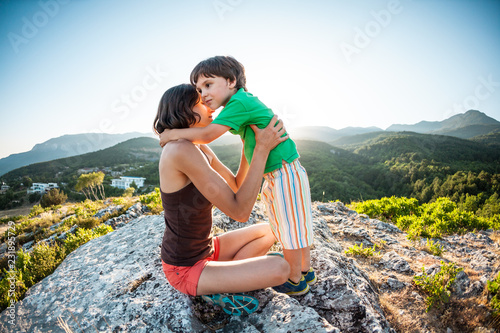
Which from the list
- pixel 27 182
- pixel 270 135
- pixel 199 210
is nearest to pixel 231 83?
pixel 270 135

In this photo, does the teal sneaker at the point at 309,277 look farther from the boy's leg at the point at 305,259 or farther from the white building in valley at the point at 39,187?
the white building in valley at the point at 39,187

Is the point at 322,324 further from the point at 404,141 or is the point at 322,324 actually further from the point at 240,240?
the point at 404,141

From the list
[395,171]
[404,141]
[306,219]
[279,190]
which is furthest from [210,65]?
[404,141]

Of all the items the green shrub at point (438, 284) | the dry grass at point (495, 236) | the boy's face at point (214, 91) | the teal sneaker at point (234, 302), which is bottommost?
the dry grass at point (495, 236)

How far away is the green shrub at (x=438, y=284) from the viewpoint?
2.50 metres

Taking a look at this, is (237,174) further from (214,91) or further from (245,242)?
(214,91)

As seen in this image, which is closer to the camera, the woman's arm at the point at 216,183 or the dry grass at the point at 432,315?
the woman's arm at the point at 216,183

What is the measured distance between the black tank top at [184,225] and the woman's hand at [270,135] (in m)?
0.69

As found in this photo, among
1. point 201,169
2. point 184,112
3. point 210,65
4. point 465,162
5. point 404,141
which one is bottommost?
point 465,162

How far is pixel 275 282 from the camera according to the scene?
1.79 m

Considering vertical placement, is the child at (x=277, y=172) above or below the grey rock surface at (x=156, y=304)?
above

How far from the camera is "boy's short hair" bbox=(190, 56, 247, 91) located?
222 cm

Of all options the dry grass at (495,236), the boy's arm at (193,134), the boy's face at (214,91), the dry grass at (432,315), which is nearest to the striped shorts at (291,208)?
the boy's arm at (193,134)

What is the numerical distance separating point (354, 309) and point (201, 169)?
1777 mm
